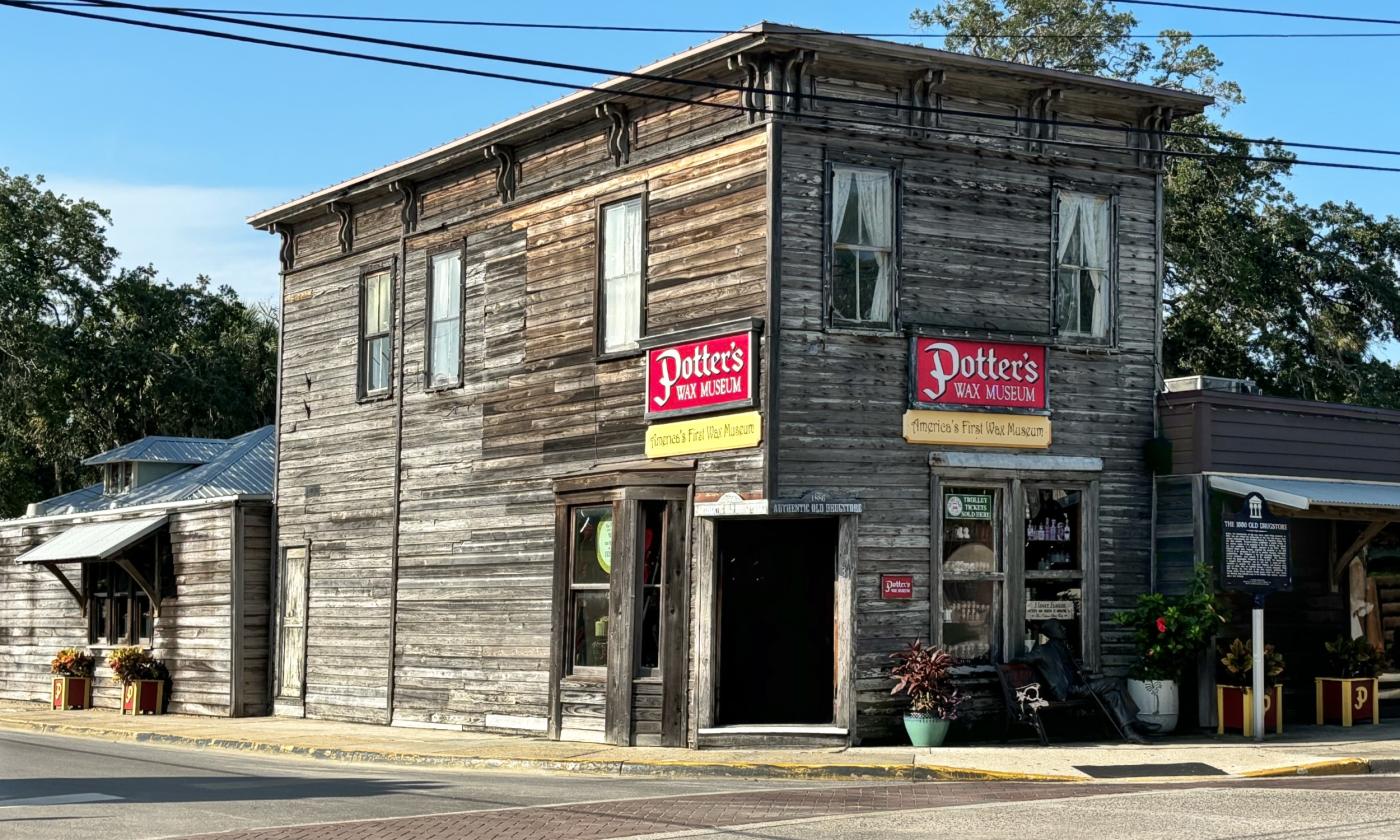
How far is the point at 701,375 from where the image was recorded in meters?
19.8

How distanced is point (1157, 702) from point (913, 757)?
398cm

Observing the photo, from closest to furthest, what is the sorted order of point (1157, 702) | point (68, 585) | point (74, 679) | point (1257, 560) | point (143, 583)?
point (1257, 560), point (1157, 702), point (143, 583), point (74, 679), point (68, 585)

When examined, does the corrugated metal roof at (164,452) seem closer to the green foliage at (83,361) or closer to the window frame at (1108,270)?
the green foliage at (83,361)

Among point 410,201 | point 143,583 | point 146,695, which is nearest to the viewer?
point 410,201

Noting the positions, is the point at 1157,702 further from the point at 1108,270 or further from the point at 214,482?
the point at 214,482

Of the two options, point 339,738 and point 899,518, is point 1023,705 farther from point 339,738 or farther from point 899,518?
point 339,738

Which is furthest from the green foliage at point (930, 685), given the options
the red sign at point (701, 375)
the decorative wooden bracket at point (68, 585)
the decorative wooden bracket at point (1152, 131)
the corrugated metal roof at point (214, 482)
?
the decorative wooden bracket at point (68, 585)

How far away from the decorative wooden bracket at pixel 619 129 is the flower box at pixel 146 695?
1337 centimetres

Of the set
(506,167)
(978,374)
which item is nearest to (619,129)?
(506,167)

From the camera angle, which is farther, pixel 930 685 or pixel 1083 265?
pixel 1083 265

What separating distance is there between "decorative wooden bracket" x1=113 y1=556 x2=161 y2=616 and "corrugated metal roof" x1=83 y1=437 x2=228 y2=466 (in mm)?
6340

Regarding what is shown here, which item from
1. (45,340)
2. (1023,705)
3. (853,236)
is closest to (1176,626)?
(1023,705)

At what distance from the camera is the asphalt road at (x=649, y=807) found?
12.4m

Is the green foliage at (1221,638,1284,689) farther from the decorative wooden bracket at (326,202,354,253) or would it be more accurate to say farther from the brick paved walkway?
the decorative wooden bracket at (326,202,354,253)
